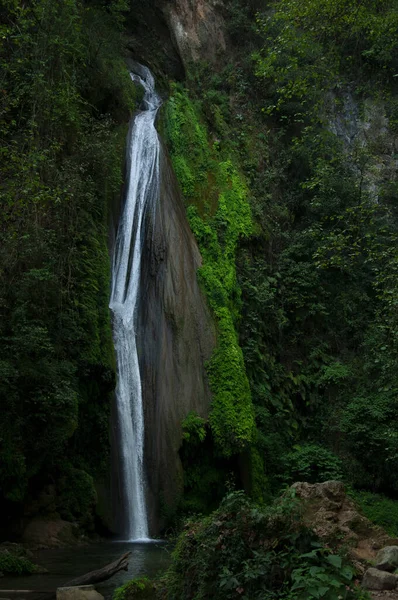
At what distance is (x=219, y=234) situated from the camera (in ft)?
62.8

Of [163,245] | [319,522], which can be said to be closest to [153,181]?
[163,245]

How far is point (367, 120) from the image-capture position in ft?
83.4

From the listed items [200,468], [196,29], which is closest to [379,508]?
[200,468]

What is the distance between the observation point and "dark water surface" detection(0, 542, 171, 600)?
8.35m

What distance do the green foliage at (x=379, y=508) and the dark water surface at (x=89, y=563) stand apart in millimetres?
5201

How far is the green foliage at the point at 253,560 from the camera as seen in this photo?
202 inches

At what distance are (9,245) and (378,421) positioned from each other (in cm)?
1107

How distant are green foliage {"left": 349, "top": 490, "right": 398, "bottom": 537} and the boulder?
7902mm

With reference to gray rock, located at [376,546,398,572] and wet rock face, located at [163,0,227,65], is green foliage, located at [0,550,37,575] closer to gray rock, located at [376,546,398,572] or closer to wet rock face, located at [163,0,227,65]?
gray rock, located at [376,546,398,572]

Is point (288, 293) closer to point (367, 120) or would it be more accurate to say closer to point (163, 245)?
point (163, 245)

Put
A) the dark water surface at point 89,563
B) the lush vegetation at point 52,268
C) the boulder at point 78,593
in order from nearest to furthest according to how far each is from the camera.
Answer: the boulder at point 78,593 → the dark water surface at point 89,563 → the lush vegetation at point 52,268

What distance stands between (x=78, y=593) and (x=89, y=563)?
282 cm

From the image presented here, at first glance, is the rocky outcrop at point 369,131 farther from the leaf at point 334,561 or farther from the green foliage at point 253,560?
the leaf at point 334,561

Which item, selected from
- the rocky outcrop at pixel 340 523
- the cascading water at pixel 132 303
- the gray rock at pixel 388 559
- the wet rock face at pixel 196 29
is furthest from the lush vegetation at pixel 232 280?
the rocky outcrop at pixel 340 523
